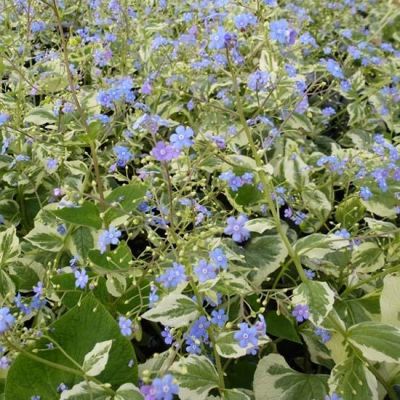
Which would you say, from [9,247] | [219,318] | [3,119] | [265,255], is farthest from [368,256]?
[3,119]

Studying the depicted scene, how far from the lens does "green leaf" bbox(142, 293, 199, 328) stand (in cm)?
127

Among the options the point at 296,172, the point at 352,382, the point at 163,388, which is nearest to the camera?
the point at 163,388

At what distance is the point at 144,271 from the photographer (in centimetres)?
141

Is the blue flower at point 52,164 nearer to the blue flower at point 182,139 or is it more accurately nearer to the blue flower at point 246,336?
the blue flower at point 182,139

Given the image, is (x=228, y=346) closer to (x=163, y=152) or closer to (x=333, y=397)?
(x=333, y=397)

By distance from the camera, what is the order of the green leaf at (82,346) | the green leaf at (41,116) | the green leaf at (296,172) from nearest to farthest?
the green leaf at (82,346) → the green leaf at (41,116) → the green leaf at (296,172)

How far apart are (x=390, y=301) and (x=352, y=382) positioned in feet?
0.88

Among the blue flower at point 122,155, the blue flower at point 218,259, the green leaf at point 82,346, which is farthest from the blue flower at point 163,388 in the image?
the blue flower at point 122,155

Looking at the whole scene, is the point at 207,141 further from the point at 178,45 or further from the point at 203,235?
the point at 178,45

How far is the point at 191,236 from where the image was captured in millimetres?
1271

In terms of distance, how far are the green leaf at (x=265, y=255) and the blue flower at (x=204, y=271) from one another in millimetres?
540

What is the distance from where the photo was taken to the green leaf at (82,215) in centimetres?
147

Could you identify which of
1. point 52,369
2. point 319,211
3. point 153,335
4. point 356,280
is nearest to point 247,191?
point 319,211

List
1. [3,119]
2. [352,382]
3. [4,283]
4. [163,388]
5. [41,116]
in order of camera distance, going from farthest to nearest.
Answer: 1. [41,116]
2. [3,119]
3. [4,283]
4. [352,382]
5. [163,388]
